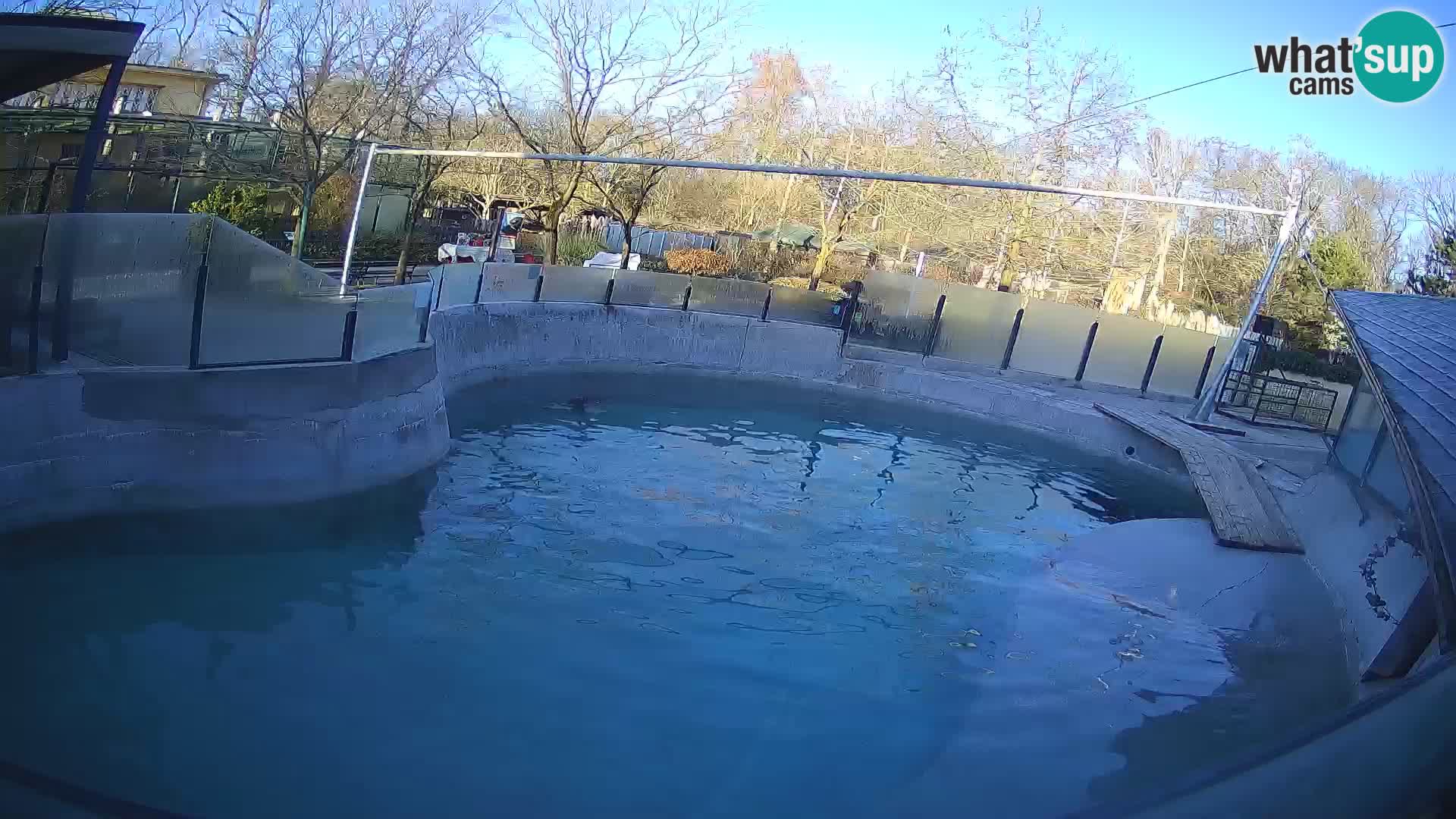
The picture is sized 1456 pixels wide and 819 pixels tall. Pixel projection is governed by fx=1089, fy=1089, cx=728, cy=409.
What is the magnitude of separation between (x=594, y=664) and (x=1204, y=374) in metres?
19.0

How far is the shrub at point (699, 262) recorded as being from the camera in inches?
1267

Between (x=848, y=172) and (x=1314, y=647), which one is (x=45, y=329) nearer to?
(x=848, y=172)

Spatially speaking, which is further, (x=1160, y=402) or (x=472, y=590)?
(x=1160, y=402)

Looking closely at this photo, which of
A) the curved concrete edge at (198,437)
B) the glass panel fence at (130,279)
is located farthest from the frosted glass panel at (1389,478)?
the glass panel fence at (130,279)

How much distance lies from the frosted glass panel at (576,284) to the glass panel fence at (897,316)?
6.07m

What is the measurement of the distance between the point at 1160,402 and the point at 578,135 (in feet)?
46.1

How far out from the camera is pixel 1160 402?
22.8 meters

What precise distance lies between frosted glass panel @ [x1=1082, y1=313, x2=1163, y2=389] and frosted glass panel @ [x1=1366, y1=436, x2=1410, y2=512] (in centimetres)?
1265

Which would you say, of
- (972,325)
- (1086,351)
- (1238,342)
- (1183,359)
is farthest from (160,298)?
(1183,359)

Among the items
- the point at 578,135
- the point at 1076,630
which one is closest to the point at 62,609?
the point at 1076,630

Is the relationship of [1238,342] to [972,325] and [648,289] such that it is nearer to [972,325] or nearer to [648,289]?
[972,325]

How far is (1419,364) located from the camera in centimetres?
957

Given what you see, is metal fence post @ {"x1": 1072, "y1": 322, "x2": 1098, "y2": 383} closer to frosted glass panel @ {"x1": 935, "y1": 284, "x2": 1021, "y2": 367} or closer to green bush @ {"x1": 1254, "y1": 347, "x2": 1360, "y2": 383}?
frosted glass panel @ {"x1": 935, "y1": 284, "x2": 1021, "y2": 367}

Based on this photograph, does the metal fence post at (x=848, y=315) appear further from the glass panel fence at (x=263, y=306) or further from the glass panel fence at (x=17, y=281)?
the glass panel fence at (x=17, y=281)
